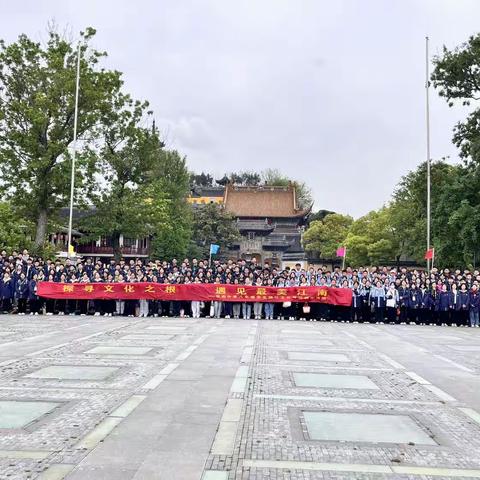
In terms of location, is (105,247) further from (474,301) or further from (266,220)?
(474,301)

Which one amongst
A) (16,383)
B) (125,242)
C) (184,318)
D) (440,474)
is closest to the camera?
(440,474)


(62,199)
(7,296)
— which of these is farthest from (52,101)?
(7,296)

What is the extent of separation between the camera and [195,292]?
67.3 feet

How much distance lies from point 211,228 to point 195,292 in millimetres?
37103

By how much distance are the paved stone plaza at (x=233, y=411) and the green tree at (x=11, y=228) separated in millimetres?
19870

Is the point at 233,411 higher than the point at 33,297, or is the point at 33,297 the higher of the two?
the point at 33,297

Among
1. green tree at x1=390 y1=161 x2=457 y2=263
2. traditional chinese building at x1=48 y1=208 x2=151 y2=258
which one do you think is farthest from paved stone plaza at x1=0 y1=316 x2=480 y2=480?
traditional chinese building at x1=48 y1=208 x2=151 y2=258

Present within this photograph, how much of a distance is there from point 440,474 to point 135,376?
15.9 ft

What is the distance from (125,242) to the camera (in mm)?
61156

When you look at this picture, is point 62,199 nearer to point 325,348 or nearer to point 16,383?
point 325,348

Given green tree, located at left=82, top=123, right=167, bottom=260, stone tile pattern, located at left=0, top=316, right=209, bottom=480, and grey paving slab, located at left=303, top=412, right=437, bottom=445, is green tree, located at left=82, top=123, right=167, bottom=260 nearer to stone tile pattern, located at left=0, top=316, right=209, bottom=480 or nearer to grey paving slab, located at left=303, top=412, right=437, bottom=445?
stone tile pattern, located at left=0, top=316, right=209, bottom=480

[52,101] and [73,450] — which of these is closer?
[73,450]

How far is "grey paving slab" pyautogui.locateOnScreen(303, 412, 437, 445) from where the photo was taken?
542 cm

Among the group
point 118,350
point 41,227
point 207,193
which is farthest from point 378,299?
point 207,193
